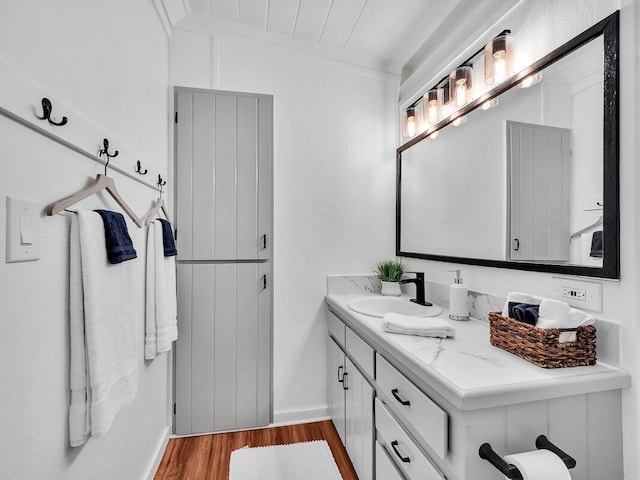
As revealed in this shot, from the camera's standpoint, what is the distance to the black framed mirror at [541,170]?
1008 mm

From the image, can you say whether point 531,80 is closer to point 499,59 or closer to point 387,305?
point 499,59

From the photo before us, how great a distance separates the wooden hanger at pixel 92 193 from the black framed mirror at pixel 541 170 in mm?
1555

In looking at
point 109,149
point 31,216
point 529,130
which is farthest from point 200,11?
point 529,130

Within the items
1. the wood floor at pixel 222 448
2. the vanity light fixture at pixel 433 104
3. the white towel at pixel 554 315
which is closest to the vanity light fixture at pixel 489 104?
the vanity light fixture at pixel 433 104

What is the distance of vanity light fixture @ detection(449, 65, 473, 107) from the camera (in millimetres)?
1596

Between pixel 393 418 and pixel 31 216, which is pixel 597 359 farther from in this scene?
pixel 31 216

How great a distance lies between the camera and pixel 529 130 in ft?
4.21

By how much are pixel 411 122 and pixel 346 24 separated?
712mm

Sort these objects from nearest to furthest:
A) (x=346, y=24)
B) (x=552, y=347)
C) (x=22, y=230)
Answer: (x=22, y=230), (x=552, y=347), (x=346, y=24)

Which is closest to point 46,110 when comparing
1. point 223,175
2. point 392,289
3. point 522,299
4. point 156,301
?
point 156,301

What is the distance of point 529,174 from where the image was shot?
1.29m

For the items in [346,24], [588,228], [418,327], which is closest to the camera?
[588,228]

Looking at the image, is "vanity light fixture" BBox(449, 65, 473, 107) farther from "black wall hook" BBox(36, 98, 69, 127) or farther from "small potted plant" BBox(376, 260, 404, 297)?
"black wall hook" BBox(36, 98, 69, 127)

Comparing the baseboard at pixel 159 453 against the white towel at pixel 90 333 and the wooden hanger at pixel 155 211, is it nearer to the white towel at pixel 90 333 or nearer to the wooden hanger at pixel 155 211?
the white towel at pixel 90 333
